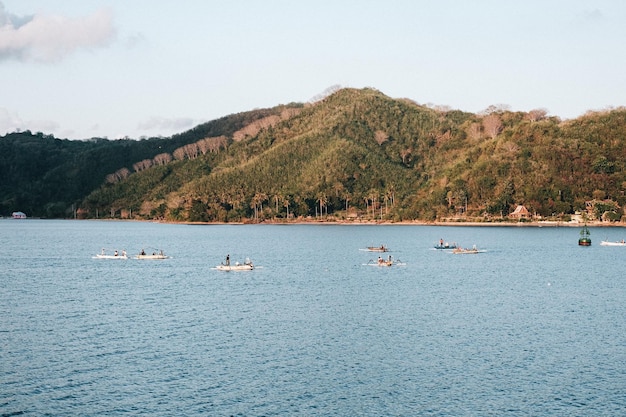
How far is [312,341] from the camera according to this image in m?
53.0

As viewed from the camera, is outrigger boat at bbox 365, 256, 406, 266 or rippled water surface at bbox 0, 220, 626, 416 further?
outrigger boat at bbox 365, 256, 406, 266

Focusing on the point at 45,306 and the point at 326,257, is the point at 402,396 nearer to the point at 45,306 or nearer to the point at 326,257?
the point at 45,306

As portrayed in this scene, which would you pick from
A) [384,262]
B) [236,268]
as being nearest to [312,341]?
[236,268]

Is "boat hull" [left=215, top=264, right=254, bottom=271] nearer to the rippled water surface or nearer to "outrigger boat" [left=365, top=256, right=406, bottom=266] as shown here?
the rippled water surface

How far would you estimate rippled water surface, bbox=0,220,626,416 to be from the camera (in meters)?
39.2

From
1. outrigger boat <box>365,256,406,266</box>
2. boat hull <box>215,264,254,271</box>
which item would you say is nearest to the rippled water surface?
boat hull <box>215,264,254,271</box>

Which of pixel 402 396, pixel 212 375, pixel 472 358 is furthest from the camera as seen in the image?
pixel 472 358

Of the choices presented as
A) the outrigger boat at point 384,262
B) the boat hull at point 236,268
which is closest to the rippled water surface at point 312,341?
the boat hull at point 236,268

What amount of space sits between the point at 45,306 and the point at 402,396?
135 feet

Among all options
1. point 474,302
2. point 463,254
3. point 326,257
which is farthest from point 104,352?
point 463,254

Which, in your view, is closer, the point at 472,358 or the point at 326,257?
the point at 472,358

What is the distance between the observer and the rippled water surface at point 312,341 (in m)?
39.2

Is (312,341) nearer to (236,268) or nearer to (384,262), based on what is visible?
(236,268)

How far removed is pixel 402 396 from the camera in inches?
1572
